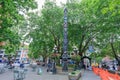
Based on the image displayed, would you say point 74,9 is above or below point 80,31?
above

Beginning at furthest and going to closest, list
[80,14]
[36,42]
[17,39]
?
[36,42]
[80,14]
[17,39]

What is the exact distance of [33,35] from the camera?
40.9 meters

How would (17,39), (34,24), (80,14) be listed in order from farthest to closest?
(34,24) < (80,14) < (17,39)

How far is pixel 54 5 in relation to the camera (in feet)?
122

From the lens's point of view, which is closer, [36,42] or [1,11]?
[1,11]

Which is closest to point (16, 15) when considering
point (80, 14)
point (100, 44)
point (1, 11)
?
point (1, 11)

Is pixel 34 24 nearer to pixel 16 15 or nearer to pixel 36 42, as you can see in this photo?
pixel 36 42

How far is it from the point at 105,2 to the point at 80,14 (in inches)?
792

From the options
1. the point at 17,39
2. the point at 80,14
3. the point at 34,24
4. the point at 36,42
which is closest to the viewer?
the point at 17,39

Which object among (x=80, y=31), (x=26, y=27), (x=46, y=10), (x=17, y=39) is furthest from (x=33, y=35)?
(x=17, y=39)

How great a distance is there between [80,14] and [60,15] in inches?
124

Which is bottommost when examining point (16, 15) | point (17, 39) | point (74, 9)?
point (17, 39)

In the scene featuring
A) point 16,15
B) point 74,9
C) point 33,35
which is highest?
point 74,9

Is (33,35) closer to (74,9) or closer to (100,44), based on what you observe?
(74,9)
